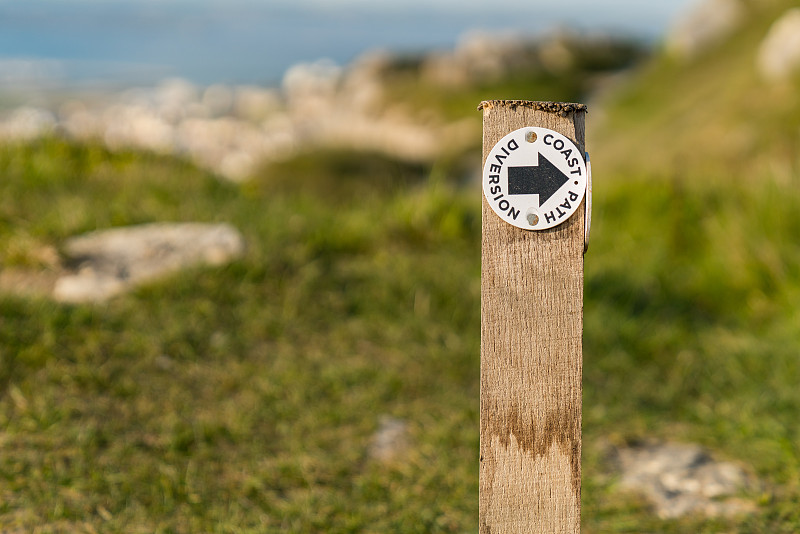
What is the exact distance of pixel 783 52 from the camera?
12.2 m

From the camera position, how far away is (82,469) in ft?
10.2

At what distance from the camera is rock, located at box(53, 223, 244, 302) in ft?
14.7

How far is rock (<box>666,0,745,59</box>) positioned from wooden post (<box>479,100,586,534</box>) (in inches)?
844

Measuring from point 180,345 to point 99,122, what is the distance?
433 centimetres

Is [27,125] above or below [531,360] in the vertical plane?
above

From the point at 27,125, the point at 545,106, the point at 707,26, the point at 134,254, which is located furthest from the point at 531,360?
the point at 707,26

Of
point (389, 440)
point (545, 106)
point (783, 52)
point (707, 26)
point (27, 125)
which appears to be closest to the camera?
point (545, 106)

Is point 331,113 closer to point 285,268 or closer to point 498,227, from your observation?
point 285,268

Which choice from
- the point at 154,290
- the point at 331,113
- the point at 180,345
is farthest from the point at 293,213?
the point at 331,113

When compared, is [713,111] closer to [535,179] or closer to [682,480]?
[682,480]

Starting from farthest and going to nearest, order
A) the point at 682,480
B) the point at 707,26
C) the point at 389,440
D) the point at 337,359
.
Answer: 1. the point at 707,26
2. the point at 337,359
3. the point at 389,440
4. the point at 682,480

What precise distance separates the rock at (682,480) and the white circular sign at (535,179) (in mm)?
1718

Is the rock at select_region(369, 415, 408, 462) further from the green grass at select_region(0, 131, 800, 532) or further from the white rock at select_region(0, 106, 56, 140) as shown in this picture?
the white rock at select_region(0, 106, 56, 140)

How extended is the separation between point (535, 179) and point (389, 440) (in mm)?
2039
